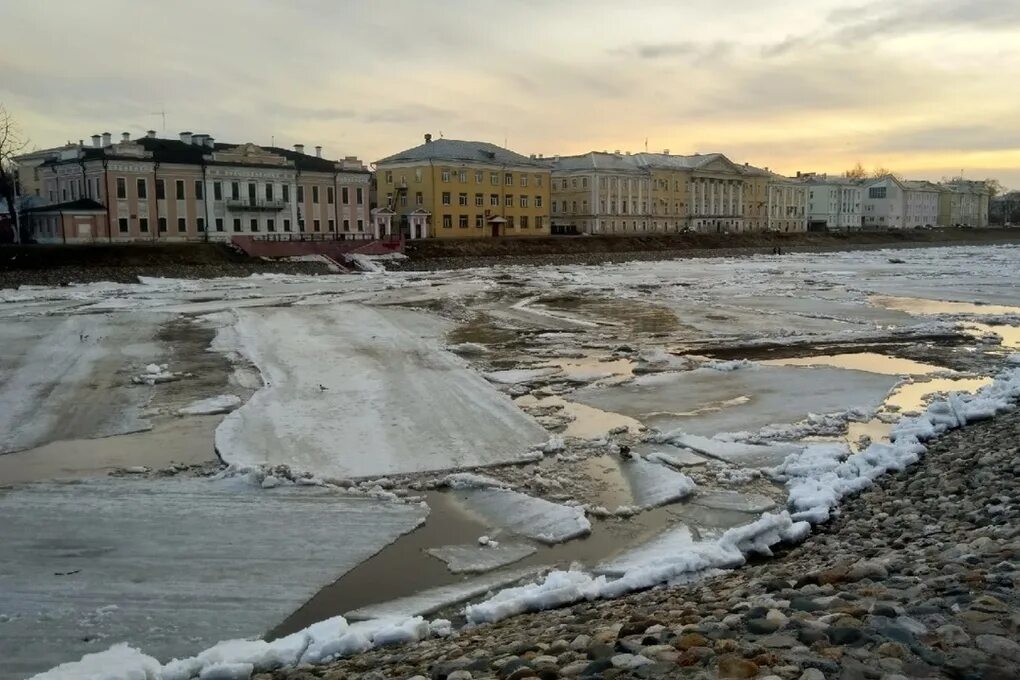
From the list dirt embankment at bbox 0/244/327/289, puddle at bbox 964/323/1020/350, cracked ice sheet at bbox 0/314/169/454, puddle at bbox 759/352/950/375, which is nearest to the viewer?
cracked ice sheet at bbox 0/314/169/454

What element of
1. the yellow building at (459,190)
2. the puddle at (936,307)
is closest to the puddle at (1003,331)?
the puddle at (936,307)

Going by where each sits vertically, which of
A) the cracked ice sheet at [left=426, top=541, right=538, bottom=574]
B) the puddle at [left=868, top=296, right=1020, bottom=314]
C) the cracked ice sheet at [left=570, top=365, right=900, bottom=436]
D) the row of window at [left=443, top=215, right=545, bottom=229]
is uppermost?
the row of window at [left=443, top=215, right=545, bottom=229]

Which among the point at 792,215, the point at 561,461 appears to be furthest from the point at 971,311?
the point at 792,215

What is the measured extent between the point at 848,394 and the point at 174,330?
71.6 feet

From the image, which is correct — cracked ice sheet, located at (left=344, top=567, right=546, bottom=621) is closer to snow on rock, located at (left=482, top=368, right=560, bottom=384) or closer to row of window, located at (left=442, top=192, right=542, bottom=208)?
snow on rock, located at (left=482, top=368, right=560, bottom=384)

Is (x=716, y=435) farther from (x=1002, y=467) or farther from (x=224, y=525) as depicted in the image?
(x=224, y=525)

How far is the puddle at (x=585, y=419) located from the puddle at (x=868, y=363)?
6737 millimetres

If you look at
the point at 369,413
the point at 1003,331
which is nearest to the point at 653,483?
the point at 369,413

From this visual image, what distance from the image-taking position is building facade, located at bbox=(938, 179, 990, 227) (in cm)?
17244

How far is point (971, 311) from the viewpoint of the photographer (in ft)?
111


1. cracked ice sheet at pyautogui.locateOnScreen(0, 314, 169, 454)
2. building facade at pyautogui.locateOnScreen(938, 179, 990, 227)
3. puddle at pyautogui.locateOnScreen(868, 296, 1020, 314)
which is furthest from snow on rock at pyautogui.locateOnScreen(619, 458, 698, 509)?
building facade at pyautogui.locateOnScreen(938, 179, 990, 227)

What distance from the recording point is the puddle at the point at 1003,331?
966 inches

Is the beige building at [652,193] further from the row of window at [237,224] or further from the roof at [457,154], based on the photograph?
the row of window at [237,224]

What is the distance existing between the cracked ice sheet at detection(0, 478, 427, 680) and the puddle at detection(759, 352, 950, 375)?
13513mm
